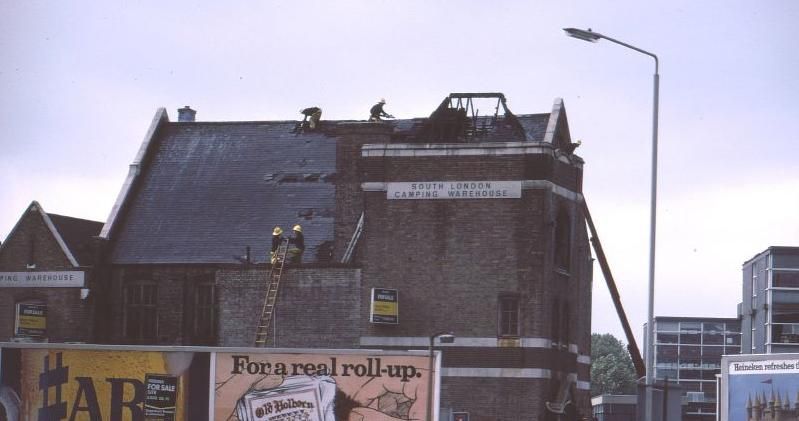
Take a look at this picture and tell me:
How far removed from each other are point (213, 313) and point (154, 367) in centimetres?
2443

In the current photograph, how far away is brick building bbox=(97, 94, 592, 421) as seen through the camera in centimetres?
5203

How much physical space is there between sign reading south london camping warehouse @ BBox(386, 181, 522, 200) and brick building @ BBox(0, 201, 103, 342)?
1329 cm

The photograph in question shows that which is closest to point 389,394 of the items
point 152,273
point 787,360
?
point 787,360

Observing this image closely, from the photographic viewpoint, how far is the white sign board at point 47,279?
192ft

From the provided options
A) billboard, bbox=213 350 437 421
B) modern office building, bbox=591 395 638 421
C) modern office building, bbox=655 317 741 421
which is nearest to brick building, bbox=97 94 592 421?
billboard, bbox=213 350 437 421

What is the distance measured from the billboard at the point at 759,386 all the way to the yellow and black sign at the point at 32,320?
32847 mm

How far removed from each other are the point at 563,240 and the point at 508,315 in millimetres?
4251

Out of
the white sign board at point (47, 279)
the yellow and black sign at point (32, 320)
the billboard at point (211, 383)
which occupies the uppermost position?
the white sign board at point (47, 279)

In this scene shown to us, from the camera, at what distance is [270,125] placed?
206 feet

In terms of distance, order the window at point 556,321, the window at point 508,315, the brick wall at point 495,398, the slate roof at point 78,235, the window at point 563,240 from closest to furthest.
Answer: the brick wall at point 495,398 → the window at point 508,315 → the window at point 556,321 → the window at point 563,240 → the slate roof at point 78,235

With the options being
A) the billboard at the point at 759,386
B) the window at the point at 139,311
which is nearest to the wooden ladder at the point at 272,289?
the window at the point at 139,311

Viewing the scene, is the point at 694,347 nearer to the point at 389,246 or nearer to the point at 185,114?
the point at 185,114

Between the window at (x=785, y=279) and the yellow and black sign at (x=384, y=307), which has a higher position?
the window at (x=785, y=279)

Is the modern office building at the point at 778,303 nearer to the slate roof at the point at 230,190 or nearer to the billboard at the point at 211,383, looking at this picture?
the slate roof at the point at 230,190
